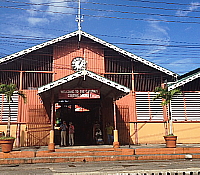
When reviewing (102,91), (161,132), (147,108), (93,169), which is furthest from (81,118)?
(93,169)

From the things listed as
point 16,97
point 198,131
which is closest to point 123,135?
point 198,131

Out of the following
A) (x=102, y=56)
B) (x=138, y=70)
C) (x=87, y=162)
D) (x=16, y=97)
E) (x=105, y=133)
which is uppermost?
(x=102, y=56)

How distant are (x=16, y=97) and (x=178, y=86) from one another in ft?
38.8

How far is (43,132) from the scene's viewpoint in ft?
53.3

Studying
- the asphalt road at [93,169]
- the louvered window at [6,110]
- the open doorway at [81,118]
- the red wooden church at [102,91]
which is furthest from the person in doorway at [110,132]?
the louvered window at [6,110]

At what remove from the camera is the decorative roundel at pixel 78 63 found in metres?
17.6

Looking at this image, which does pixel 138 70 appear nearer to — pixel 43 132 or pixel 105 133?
pixel 105 133

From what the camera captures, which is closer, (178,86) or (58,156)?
(58,156)

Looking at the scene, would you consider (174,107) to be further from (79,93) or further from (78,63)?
(78,63)

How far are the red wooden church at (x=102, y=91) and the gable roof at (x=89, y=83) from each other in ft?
4.40

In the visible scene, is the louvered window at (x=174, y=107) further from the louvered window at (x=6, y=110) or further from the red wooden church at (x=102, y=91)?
the louvered window at (x=6, y=110)

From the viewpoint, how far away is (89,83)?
14.3 m

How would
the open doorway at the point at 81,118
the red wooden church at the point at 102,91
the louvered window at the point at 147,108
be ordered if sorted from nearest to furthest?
the red wooden church at the point at 102,91 → the louvered window at the point at 147,108 → the open doorway at the point at 81,118

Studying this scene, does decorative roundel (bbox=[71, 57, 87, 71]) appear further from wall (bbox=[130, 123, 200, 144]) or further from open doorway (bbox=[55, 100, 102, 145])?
wall (bbox=[130, 123, 200, 144])
